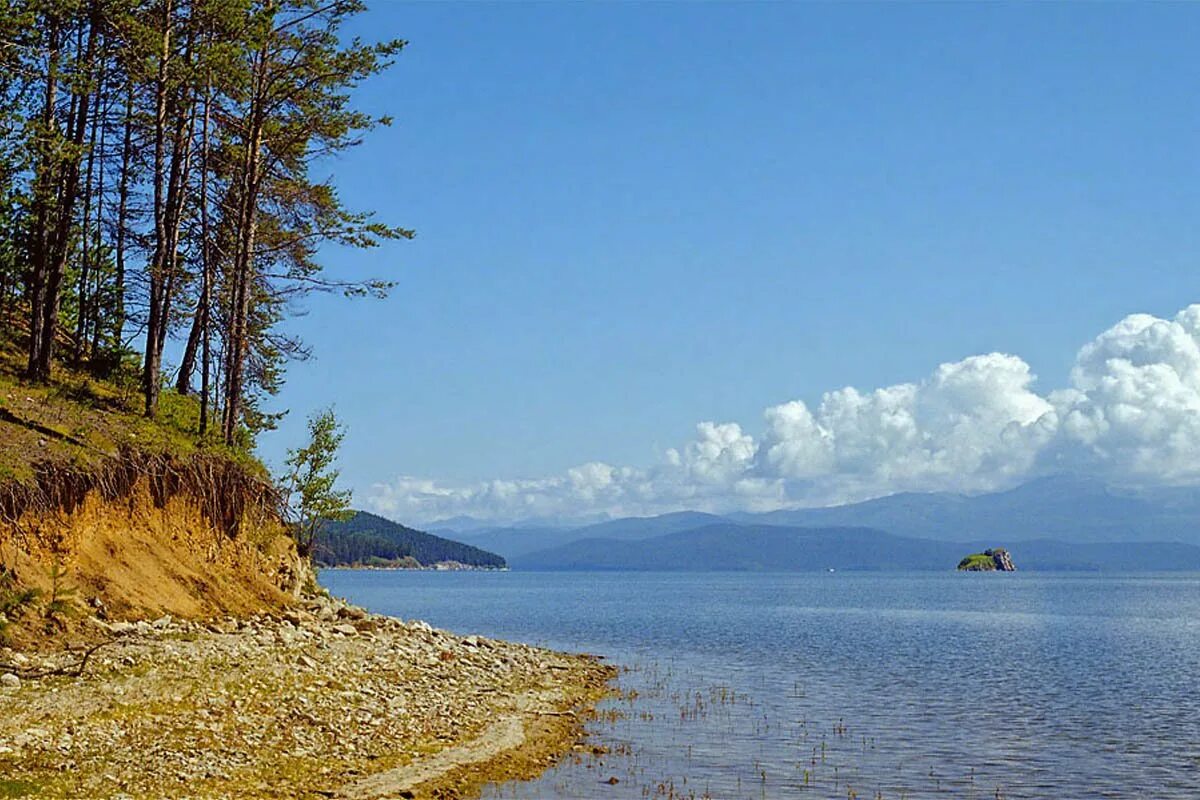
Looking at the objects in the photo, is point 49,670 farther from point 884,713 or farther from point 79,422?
point 884,713

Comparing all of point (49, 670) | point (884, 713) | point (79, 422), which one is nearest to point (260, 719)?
point (49, 670)

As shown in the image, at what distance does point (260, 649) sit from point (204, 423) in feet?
40.3

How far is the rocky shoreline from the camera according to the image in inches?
699

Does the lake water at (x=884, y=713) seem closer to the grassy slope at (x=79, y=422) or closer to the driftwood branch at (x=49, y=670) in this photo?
the driftwood branch at (x=49, y=670)

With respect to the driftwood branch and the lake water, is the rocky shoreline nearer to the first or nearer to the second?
the driftwood branch

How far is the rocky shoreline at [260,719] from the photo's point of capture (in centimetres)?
1777

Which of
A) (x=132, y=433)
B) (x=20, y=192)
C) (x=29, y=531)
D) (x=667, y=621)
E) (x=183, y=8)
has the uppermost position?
(x=183, y=8)

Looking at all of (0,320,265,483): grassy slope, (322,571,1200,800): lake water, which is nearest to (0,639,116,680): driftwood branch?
(0,320,265,483): grassy slope

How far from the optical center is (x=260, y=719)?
21672 millimetres

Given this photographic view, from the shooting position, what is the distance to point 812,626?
79.5 m

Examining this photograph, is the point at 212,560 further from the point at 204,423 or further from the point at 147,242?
the point at 147,242

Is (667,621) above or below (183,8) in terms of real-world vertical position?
below

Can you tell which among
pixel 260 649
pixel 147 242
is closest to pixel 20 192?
pixel 147 242

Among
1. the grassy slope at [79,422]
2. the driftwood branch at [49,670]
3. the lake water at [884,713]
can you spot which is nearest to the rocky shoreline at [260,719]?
the driftwood branch at [49,670]
